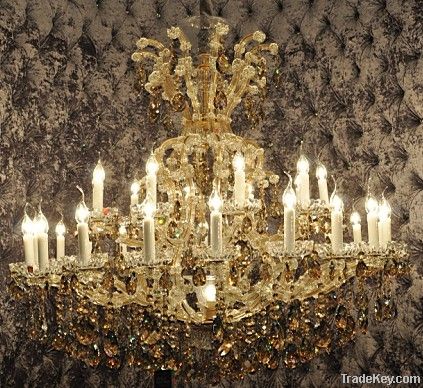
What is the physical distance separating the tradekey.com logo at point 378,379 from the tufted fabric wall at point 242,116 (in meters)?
0.02

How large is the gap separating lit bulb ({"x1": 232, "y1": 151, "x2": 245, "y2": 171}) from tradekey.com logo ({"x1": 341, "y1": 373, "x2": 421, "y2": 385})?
4.55ft

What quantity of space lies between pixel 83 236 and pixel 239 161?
536 millimetres

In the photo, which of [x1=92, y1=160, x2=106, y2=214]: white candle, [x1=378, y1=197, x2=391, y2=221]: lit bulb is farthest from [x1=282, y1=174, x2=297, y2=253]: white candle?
[x1=92, y1=160, x2=106, y2=214]: white candle

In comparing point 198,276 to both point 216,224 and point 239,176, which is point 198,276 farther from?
point 239,176

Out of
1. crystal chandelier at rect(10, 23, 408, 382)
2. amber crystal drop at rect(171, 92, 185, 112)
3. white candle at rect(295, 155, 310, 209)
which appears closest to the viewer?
crystal chandelier at rect(10, 23, 408, 382)

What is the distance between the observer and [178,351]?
2.52 metres

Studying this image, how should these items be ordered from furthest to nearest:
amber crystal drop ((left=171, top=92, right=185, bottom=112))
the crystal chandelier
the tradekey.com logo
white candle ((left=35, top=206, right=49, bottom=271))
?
the tradekey.com logo, amber crystal drop ((left=171, top=92, right=185, bottom=112)), white candle ((left=35, top=206, right=49, bottom=271)), the crystal chandelier

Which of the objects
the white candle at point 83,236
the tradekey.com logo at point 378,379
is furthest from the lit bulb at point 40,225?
the tradekey.com logo at point 378,379

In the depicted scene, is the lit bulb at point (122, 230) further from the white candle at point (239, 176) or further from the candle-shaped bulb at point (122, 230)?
the white candle at point (239, 176)

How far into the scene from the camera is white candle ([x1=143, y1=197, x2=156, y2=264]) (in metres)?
2.28

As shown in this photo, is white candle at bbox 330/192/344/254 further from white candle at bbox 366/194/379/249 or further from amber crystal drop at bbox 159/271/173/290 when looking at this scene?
amber crystal drop at bbox 159/271/173/290

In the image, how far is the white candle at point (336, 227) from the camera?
2.35 m

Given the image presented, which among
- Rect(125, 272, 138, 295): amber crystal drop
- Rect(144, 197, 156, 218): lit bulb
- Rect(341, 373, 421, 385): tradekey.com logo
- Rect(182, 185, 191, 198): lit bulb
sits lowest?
Rect(341, 373, 421, 385): tradekey.com logo

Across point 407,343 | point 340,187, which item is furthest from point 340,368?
point 340,187
